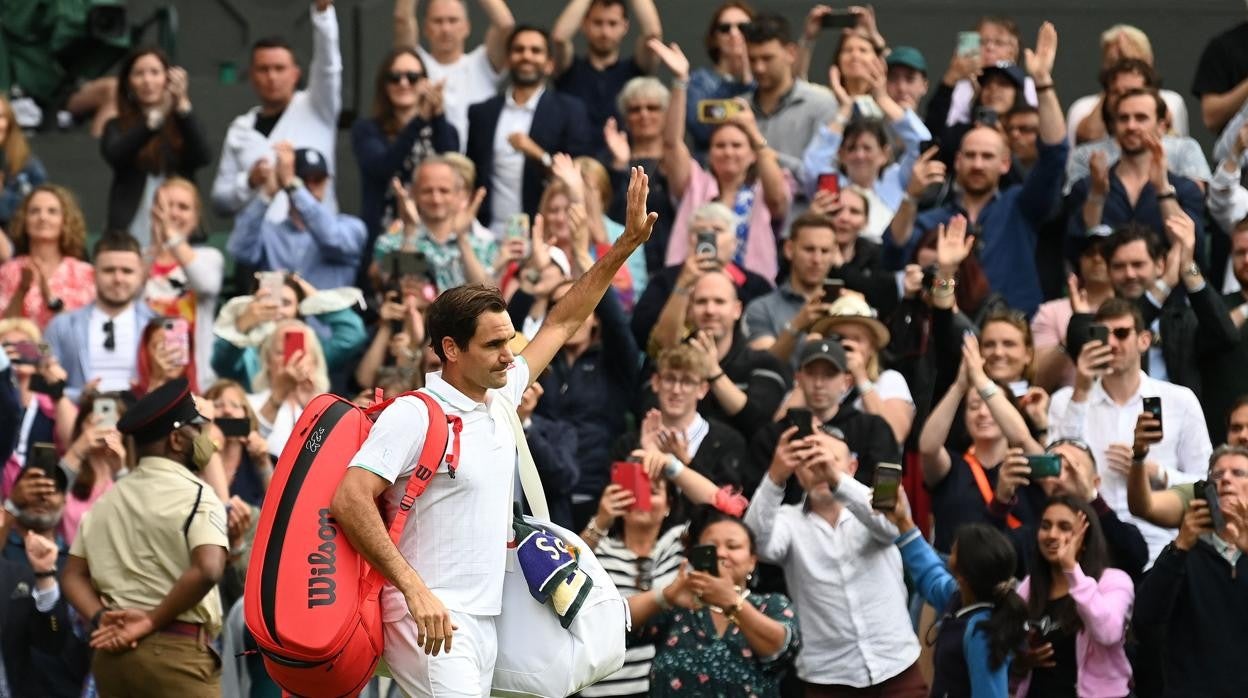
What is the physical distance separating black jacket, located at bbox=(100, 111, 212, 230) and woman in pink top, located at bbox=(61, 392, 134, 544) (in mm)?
3216

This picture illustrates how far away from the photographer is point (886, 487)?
9.46 metres

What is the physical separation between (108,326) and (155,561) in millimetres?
3377

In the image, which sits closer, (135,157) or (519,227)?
(519,227)

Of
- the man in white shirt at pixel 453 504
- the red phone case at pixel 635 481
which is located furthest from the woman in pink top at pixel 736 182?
the man in white shirt at pixel 453 504

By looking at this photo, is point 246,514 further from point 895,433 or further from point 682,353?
point 895,433

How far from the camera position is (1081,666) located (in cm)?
927

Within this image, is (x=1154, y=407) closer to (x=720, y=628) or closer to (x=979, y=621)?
(x=979, y=621)

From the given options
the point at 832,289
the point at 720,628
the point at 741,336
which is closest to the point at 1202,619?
the point at 720,628

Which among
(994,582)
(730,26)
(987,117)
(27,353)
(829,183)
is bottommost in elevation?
(27,353)

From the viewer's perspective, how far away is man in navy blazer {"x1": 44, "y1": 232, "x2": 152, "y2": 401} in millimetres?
12445

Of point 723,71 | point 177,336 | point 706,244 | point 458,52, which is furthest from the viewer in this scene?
point 458,52

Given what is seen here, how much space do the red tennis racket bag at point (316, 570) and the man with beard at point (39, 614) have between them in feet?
9.71

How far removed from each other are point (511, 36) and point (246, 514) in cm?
434

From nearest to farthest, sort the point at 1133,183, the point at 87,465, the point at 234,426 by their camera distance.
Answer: the point at 234,426, the point at 87,465, the point at 1133,183
